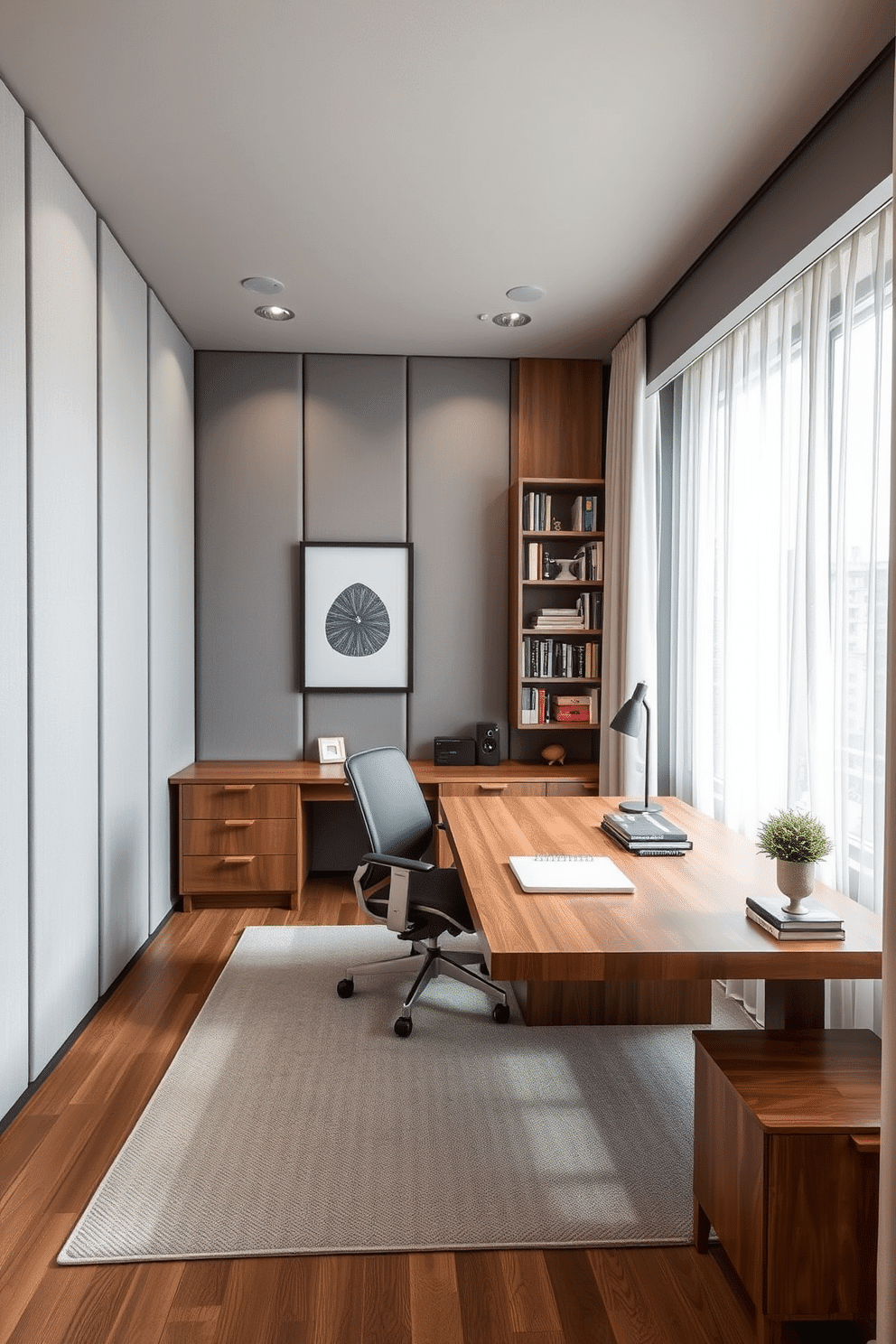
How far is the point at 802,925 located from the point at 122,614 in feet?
8.76

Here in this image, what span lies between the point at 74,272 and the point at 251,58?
37.8 inches

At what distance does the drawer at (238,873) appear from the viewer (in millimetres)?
4223

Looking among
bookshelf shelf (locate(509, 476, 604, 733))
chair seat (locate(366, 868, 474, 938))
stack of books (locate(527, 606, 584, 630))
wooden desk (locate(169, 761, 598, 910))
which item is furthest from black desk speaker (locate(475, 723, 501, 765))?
chair seat (locate(366, 868, 474, 938))

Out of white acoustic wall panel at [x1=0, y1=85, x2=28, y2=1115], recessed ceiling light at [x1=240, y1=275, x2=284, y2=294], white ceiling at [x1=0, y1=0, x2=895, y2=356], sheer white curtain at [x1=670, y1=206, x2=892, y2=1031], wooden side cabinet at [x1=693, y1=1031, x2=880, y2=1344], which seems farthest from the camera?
recessed ceiling light at [x1=240, y1=275, x2=284, y2=294]

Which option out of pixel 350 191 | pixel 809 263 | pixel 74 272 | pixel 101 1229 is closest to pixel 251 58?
pixel 350 191

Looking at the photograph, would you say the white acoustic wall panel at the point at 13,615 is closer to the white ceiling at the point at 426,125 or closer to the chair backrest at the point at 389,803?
the white ceiling at the point at 426,125

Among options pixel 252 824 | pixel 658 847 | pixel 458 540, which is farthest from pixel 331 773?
pixel 658 847

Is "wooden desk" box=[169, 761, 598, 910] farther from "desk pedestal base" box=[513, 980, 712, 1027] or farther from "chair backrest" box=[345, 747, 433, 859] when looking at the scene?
"desk pedestal base" box=[513, 980, 712, 1027]

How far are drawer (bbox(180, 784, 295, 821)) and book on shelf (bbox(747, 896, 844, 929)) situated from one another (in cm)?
269

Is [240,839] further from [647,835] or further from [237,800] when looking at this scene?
[647,835]

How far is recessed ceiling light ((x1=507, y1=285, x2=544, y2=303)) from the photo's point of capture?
12.4 feet

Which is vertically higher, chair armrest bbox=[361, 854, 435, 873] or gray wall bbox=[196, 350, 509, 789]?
gray wall bbox=[196, 350, 509, 789]

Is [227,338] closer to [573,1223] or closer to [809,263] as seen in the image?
[809,263]

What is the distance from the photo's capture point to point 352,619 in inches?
188
